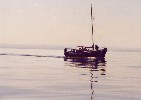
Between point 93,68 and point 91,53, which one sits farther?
point 91,53

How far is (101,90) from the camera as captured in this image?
119 ft

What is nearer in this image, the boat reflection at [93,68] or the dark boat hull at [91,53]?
the boat reflection at [93,68]

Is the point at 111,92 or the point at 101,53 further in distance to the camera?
the point at 101,53

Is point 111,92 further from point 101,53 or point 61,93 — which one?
point 101,53

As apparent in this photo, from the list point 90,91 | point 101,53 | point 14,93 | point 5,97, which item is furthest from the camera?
point 101,53

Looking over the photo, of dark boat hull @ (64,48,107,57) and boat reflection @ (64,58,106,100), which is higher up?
dark boat hull @ (64,48,107,57)

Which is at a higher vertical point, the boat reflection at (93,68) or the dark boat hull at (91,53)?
the dark boat hull at (91,53)

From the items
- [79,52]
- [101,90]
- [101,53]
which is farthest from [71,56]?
[101,90]

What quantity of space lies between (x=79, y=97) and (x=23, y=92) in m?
5.57

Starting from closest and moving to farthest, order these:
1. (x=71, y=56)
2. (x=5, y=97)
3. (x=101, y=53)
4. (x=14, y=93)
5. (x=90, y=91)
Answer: (x=5, y=97) → (x=14, y=93) → (x=90, y=91) → (x=101, y=53) → (x=71, y=56)

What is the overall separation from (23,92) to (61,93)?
332 cm

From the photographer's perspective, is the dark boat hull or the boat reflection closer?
the boat reflection

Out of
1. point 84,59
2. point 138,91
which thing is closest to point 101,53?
point 84,59

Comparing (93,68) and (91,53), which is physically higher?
(91,53)
